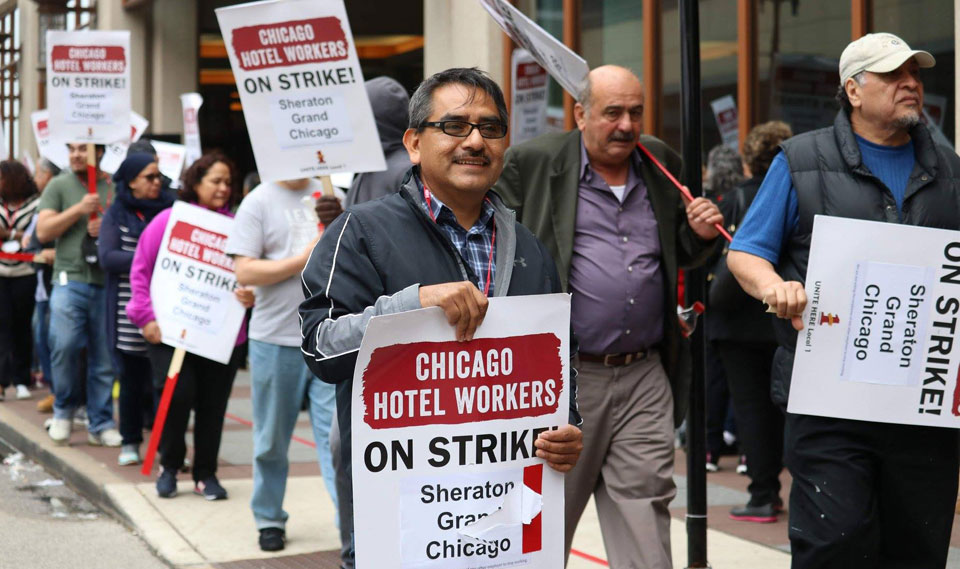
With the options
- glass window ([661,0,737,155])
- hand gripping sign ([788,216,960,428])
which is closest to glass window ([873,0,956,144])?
glass window ([661,0,737,155])

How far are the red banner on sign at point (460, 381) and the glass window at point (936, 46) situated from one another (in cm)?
530

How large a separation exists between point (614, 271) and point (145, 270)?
4112 millimetres

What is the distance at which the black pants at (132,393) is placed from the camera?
902 cm

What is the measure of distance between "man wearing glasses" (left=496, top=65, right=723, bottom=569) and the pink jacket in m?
3.55

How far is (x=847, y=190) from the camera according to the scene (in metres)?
4.31

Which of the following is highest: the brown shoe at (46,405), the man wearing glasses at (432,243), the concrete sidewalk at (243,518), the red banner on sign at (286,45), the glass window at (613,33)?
the glass window at (613,33)

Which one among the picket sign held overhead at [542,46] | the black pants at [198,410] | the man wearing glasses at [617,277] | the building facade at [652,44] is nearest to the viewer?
the picket sign held overhead at [542,46]

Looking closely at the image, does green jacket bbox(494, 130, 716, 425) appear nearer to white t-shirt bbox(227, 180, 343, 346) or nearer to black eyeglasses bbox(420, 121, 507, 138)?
black eyeglasses bbox(420, 121, 507, 138)

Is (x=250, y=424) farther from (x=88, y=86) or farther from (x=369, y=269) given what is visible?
(x=369, y=269)

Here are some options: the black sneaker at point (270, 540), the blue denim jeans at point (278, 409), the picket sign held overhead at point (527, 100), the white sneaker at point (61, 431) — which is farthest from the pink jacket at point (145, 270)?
the picket sign held overhead at point (527, 100)

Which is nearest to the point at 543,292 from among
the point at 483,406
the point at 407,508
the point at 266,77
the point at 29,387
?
the point at 483,406

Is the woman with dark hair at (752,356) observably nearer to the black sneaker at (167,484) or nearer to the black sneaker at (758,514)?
the black sneaker at (758,514)

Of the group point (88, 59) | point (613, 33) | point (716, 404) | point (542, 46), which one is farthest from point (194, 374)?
point (613, 33)

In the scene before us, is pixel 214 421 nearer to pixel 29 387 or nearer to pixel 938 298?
pixel 938 298
